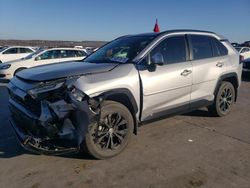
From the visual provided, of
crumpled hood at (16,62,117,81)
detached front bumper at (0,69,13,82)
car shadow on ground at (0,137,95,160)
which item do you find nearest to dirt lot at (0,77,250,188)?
car shadow on ground at (0,137,95,160)

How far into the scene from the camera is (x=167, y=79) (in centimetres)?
456

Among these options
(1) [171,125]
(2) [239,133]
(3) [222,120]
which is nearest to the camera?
(2) [239,133]

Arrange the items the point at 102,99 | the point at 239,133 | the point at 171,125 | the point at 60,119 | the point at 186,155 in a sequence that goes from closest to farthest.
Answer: the point at 60,119 < the point at 102,99 < the point at 186,155 < the point at 239,133 < the point at 171,125

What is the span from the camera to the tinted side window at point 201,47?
5.23 m

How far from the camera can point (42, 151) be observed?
11.4ft

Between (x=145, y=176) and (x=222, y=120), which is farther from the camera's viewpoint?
(x=222, y=120)

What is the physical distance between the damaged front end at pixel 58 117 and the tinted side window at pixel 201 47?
2.49 m

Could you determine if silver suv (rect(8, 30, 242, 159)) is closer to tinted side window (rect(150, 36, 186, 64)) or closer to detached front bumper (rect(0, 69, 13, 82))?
Result: tinted side window (rect(150, 36, 186, 64))

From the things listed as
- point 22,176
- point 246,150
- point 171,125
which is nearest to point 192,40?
point 171,125

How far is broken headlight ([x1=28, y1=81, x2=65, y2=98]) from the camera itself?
3.55 metres

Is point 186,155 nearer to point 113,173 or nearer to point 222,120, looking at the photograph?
point 113,173

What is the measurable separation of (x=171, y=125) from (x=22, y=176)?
3.04m

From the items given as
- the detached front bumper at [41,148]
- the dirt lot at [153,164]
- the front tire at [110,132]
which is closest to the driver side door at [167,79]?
the front tire at [110,132]

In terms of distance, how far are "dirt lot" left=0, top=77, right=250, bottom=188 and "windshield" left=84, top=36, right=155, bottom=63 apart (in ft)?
4.68
